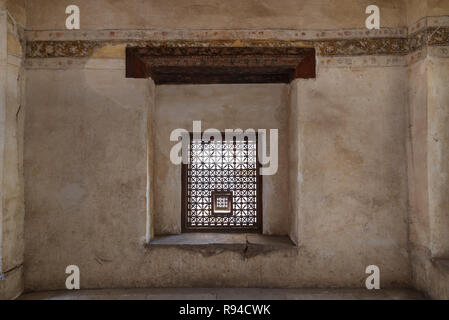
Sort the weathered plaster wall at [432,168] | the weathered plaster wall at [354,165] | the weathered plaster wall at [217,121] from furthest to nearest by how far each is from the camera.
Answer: the weathered plaster wall at [217,121], the weathered plaster wall at [354,165], the weathered plaster wall at [432,168]

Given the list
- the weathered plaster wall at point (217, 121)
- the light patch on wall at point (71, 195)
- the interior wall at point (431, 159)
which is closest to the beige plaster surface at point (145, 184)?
the light patch on wall at point (71, 195)

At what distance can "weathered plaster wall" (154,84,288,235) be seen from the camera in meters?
3.98

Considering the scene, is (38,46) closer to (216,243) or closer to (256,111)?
(256,111)

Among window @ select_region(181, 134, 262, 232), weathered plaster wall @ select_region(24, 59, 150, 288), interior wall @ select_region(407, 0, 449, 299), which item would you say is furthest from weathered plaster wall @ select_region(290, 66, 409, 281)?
weathered plaster wall @ select_region(24, 59, 150, 288)

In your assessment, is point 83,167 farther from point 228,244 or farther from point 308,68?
point 308,68

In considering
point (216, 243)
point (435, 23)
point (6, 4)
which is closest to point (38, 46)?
point (6, 4)

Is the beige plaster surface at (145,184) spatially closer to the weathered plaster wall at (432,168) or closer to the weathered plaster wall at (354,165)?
the weathered plaster wall at (354,165)

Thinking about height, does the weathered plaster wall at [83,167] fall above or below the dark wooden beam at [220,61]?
below

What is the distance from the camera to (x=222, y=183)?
13.3 ft

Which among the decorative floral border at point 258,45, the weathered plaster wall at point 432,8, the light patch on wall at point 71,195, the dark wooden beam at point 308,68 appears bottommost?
the light patch on wall at point 71,195

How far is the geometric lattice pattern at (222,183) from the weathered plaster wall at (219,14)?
148 cm

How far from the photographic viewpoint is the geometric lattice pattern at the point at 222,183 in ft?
13.3

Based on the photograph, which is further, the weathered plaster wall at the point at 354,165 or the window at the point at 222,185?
the window at the point at 222,185

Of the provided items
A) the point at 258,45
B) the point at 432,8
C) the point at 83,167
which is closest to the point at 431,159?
the point at 432,8
